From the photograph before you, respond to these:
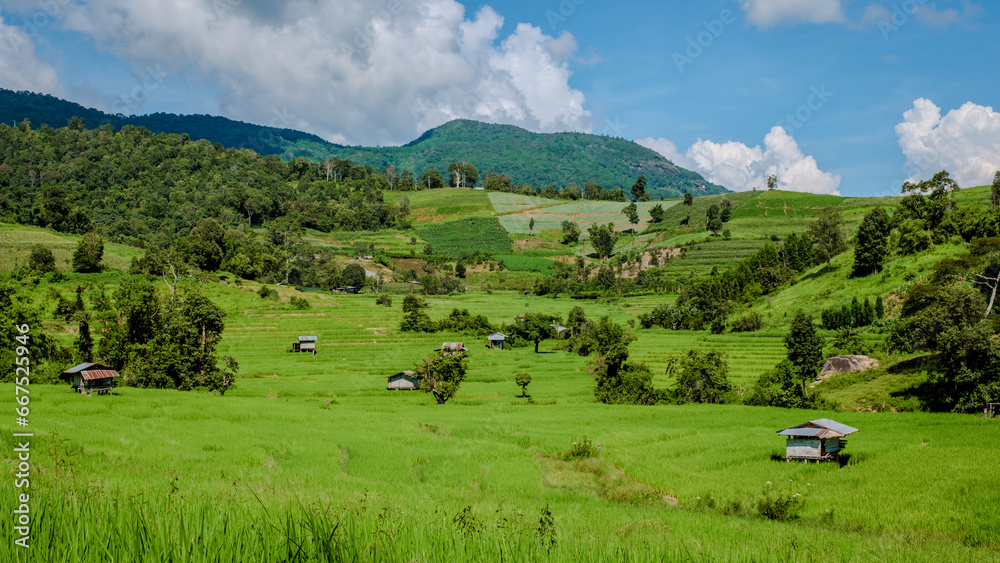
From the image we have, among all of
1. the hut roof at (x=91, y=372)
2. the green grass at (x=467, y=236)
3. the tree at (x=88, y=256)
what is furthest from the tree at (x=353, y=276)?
the hut roof at (x=91, y=372)

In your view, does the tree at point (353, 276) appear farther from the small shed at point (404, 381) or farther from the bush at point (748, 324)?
the bush at point (748, 324)

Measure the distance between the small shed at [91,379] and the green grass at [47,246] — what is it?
6713 cm

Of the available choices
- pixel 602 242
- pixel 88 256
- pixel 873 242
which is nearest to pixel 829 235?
pixel 873 242

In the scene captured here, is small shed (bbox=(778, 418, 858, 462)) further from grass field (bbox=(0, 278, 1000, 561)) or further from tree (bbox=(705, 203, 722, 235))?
tree (bbox=(705, 203, 722, 235))

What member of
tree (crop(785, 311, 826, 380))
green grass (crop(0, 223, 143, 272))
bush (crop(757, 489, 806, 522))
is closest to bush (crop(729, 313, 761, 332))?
tree (crop(785, 311, 826, 380))

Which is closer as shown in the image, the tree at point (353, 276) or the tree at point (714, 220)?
the tree at point (353, 276)

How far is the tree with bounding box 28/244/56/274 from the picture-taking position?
83.7 meters

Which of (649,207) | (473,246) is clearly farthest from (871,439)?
(649,207)

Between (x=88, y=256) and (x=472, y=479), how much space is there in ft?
316

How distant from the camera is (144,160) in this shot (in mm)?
184625

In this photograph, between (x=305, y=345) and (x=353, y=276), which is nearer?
(x=305, y=345)

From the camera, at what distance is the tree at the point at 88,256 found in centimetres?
8881

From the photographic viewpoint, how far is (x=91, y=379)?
34.3 meters

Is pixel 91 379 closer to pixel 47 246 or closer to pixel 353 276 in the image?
pixel 47 246
